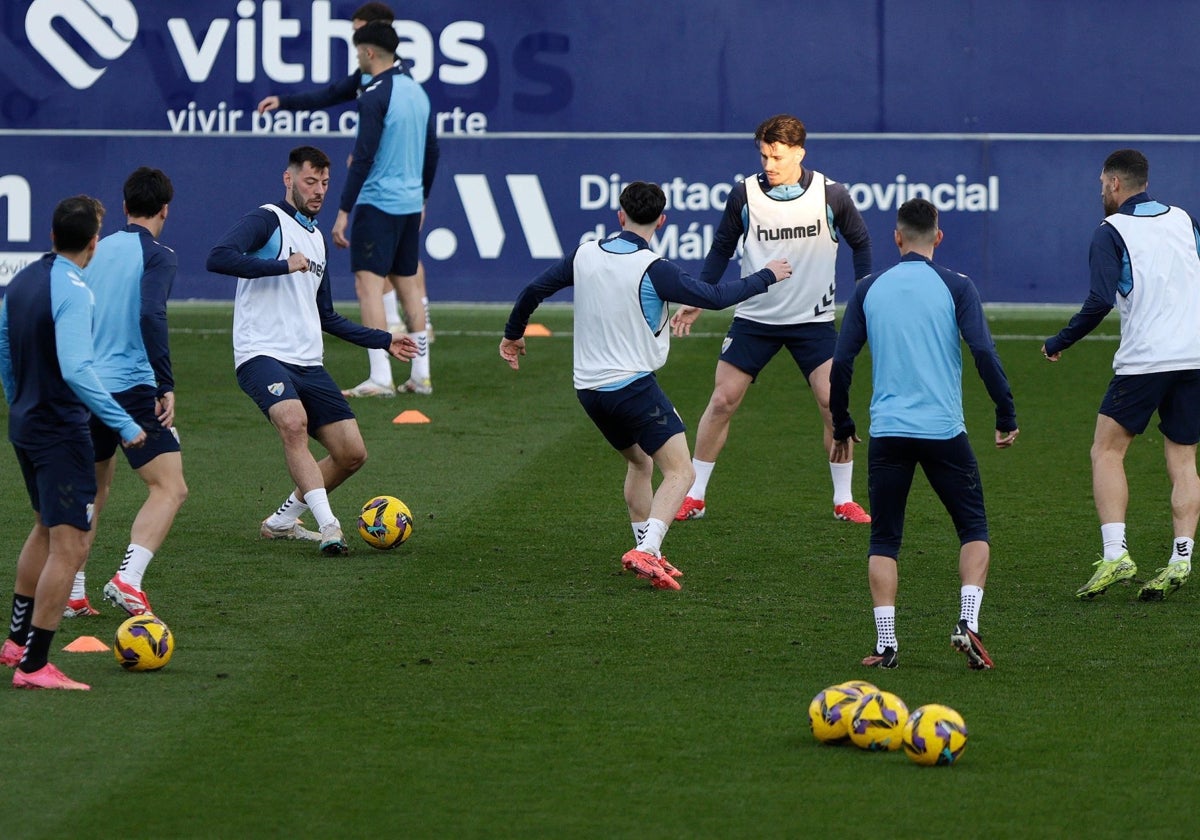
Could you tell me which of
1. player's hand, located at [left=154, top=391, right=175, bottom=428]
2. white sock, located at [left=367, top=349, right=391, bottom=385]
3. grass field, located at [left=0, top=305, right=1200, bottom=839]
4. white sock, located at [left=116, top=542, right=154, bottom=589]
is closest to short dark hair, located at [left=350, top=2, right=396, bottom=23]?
white sock, located at [left=367, top=349, right=391, bottom=385]

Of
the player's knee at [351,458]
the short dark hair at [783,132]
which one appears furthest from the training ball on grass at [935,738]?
the short dark hair at [783,132]

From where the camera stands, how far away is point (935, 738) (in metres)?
6.35

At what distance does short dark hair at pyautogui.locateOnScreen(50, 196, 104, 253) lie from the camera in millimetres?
7145

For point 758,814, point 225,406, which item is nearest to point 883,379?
point 758,814

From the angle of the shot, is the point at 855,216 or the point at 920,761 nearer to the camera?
the point at 920,761

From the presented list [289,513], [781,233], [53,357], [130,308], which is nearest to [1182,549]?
[781,233]

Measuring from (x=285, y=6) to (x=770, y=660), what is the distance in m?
16.1

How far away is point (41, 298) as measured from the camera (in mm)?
7027

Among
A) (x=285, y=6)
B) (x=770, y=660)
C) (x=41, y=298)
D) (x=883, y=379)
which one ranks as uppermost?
(x=285, y=6)

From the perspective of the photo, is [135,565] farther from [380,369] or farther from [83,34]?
[83,34]

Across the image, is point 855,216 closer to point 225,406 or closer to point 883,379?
point 883,379

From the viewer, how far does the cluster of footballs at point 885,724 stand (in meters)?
6.37

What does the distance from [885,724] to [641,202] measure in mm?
3395

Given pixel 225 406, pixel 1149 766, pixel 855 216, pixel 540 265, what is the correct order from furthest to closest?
pixel 540 265
pixel 225 406
pixel 855 216
pixel 1149 766
